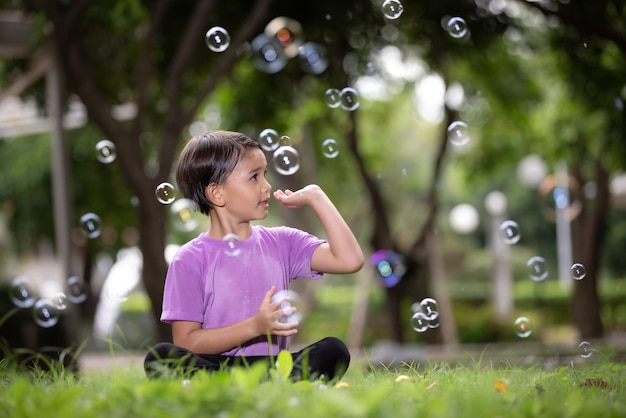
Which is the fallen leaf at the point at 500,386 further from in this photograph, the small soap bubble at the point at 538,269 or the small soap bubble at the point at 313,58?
the small soap bubble at the point at 313,58

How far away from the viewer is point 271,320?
10.2 feet

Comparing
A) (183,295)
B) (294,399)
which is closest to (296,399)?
(294,399)

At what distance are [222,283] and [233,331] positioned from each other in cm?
28

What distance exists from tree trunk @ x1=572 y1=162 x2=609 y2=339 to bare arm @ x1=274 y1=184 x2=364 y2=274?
10.8m

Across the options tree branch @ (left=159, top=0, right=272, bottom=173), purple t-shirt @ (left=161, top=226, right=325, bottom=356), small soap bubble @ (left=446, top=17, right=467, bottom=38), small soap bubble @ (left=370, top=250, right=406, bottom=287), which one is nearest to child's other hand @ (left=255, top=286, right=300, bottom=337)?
purple t-shirt @ (left=161, top=226, right=325, bottom=356)

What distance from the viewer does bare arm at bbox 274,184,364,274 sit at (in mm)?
3607

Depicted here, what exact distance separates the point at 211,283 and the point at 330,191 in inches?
685

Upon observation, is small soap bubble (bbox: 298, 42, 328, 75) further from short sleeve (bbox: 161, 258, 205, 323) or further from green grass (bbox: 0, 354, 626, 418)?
green grass (bbox: 0, 354, 626, 418)

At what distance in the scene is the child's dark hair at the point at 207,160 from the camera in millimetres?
3656

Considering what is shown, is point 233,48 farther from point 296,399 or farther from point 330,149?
point 296,399

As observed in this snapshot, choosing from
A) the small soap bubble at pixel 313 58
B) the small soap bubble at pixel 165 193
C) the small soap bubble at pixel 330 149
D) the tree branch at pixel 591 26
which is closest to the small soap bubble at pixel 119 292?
the small soap bubble at pixel 165 193

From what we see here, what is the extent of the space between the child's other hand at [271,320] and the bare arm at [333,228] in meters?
0.56

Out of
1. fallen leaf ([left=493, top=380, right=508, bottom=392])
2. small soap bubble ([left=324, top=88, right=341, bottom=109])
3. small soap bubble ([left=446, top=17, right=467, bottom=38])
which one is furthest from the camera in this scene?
small soap bubble ([left=446, top=17, right=467, bottom=38])

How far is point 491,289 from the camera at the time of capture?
3238cm
